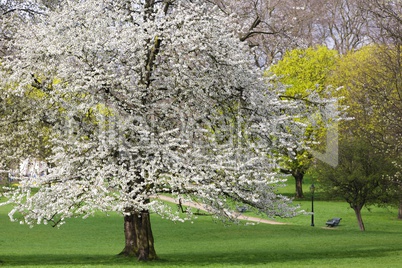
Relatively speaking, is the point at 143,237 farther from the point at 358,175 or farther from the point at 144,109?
the point at 358,175

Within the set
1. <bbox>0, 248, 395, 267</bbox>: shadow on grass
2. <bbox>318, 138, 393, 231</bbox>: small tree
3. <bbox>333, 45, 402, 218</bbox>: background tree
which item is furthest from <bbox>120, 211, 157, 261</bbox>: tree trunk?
<bbox>318, 138, 393, 231</bbox>: small tree

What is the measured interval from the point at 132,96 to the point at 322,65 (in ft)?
113

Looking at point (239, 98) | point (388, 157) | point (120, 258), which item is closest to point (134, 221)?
point (120, 258)

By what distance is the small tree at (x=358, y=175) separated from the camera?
35.4 metres

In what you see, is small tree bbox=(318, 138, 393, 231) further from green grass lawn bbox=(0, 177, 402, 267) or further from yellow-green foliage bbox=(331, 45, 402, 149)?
green grass lawn bbox=(0, 177, 402, 267)

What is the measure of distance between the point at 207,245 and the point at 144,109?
11.3 meters

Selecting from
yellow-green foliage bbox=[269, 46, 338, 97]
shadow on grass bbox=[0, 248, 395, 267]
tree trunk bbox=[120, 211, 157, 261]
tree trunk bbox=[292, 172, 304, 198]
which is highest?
yellow-green foliage bbox=[269, 46, 338, 97]

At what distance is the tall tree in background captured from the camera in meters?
18.4

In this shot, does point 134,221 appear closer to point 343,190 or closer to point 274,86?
point 274,86

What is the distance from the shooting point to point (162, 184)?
1903cm

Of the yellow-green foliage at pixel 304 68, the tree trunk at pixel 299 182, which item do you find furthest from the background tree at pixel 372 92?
the tree trunk at pixel 299 182

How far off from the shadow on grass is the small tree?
10.5 metres

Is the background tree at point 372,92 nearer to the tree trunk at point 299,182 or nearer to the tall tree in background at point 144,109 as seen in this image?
the tree trunk at point 299,182

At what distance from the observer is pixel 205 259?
22141mm
